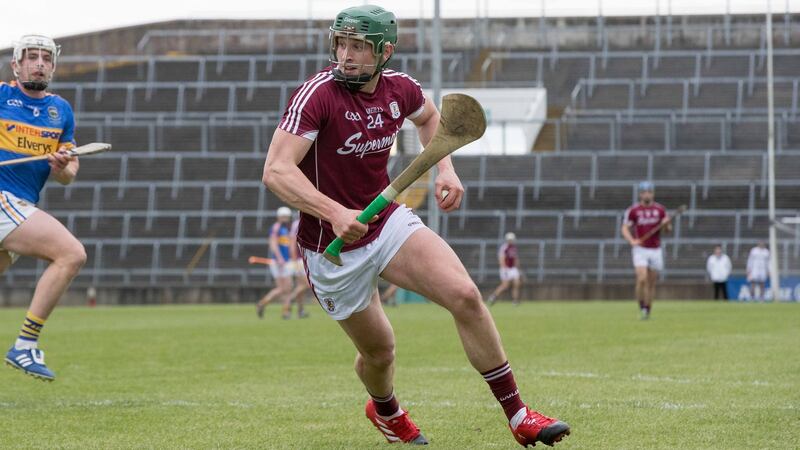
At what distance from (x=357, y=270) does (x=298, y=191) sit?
24.3 inches

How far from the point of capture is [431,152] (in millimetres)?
6285

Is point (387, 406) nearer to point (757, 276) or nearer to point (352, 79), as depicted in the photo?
point (352, 79)

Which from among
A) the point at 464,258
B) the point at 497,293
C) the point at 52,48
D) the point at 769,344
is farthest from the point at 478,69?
the point at 52,48

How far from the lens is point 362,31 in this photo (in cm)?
632

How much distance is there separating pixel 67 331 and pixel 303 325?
3.68 metres

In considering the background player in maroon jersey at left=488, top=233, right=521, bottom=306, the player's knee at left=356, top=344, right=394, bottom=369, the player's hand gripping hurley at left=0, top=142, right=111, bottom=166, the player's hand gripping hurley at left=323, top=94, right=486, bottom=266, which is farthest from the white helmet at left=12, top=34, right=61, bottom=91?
the background player in maroon jersey at left=488, top=233, right=521, bottom=306

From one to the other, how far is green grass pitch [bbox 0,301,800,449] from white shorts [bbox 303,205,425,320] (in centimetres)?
82

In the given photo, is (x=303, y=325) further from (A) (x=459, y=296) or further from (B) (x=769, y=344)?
(A) (x=459, y=296)

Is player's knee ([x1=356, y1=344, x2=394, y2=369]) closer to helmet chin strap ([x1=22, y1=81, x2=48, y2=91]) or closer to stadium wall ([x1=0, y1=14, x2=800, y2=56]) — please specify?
helmet chin strap ([x1=22, y1=81, x2=48, y2=91])

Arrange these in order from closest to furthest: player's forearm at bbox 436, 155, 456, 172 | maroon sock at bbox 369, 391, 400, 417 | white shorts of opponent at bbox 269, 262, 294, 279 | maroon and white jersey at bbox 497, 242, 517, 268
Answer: player's forearm at bbox 436, 155, 456, 172, maroon sock at bbox 369, 391, 400, 417, white shorts of opponent at bbox 269, 262, 294, 279, maroon and white jersey at bbox 497, 242, 517, 268

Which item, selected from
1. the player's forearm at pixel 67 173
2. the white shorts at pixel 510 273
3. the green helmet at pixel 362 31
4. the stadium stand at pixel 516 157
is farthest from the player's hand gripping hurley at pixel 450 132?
the stadium stand at pixel 516 157

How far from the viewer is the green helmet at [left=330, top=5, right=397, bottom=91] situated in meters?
6.32

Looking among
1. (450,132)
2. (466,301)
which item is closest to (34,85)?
(450,132)

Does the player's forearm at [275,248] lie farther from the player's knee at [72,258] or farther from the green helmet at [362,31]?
the green helmet at [362,31]
